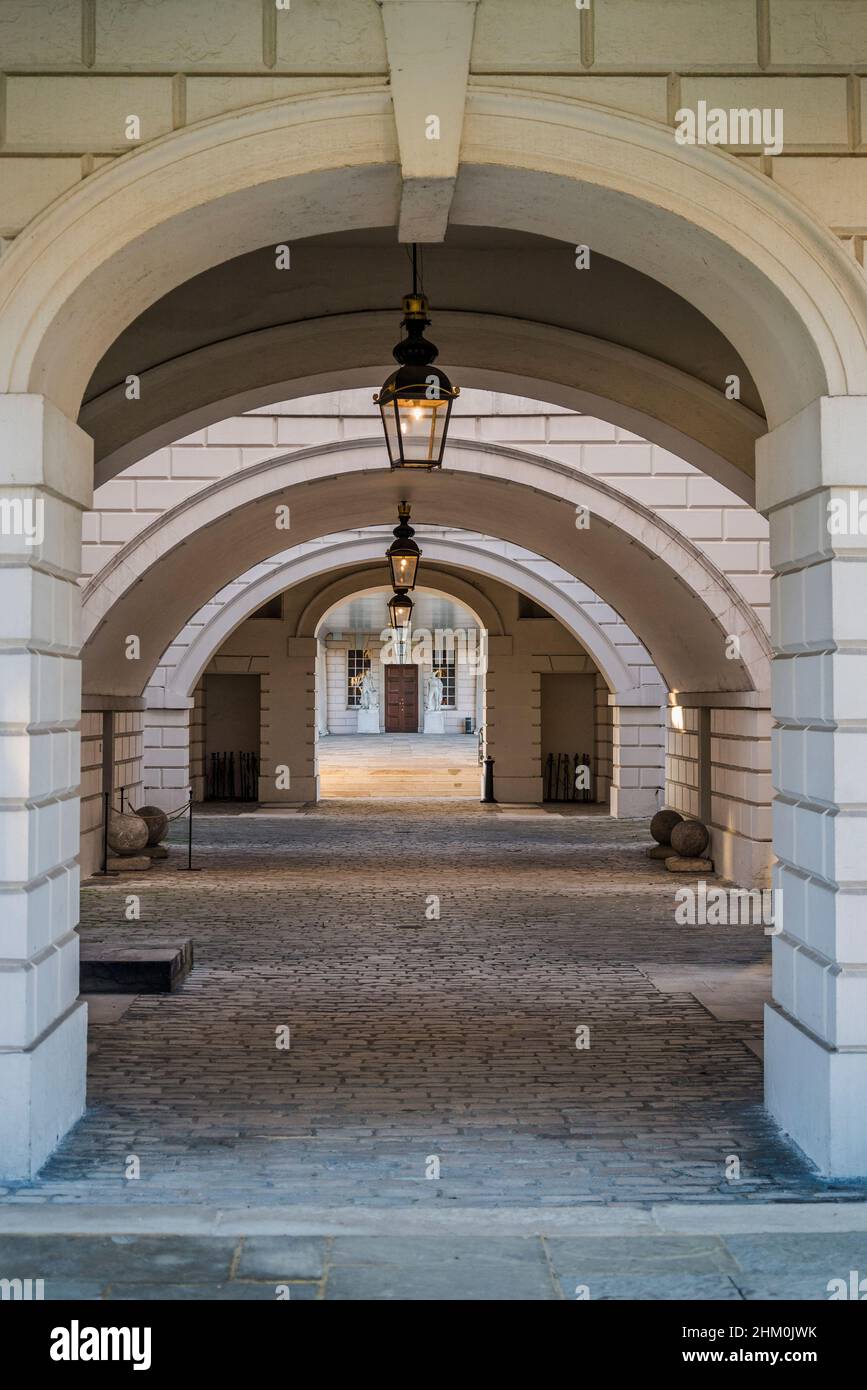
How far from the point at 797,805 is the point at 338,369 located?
497 cm

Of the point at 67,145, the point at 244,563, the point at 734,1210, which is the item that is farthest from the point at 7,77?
the point at 244,563

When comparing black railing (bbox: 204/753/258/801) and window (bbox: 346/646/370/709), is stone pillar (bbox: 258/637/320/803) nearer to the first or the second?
black railing (bbox: 204/753/258/801)

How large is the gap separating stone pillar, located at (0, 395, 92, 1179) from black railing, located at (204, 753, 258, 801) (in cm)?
2121

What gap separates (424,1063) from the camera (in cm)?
650

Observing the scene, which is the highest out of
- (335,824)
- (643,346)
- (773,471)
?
(643,346)

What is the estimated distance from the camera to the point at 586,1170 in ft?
16.1

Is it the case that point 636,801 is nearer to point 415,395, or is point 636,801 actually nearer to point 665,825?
point 665,825

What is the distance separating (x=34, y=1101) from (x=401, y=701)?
49.5 m

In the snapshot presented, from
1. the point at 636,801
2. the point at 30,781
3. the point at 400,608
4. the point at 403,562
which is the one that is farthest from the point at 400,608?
the point at 30,781

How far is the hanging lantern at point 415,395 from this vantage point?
21.4 feet

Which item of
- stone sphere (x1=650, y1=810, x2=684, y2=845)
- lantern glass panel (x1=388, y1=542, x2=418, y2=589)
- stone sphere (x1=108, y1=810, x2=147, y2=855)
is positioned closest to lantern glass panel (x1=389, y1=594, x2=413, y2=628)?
lantern glass panel (x1=388, y1=542, x2=418, y2=589)

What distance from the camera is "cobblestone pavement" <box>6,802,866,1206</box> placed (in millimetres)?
4809
